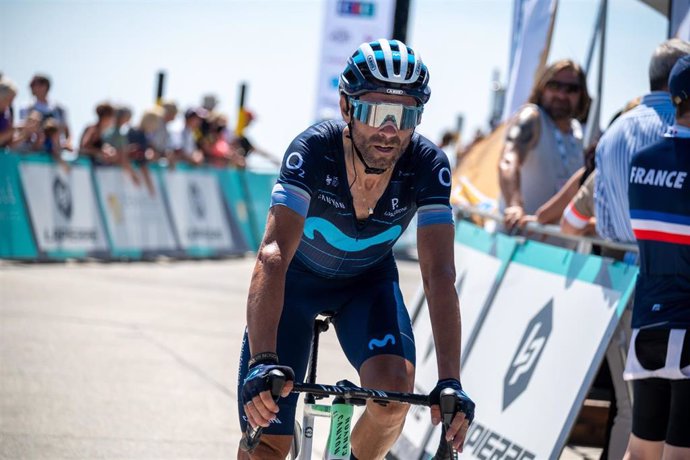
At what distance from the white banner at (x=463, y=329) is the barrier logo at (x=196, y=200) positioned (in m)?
11.6

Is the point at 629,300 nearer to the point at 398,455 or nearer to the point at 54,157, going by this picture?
the point at 398,455

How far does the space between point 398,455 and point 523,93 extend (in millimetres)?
4089

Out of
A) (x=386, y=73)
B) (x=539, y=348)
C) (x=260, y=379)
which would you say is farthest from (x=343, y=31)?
(x=260, y=379)

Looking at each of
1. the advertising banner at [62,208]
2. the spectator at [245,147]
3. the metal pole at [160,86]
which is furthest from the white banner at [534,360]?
the metal pole at [160,86]

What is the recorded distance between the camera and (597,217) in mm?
6070

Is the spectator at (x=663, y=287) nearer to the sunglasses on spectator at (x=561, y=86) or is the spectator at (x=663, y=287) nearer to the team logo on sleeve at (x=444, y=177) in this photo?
the team logo on sleeve at (x=444, y=177)

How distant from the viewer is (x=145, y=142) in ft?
58.9

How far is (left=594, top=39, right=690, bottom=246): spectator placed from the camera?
562 cm

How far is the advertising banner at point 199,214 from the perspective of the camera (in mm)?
18578

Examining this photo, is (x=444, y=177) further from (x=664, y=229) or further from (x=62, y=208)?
(x=62, y=208)

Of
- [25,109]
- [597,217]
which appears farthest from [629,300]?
[25,109]

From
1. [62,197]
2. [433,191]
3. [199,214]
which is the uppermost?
[433,191]

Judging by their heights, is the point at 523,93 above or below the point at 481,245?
above

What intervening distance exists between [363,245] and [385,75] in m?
0.80
